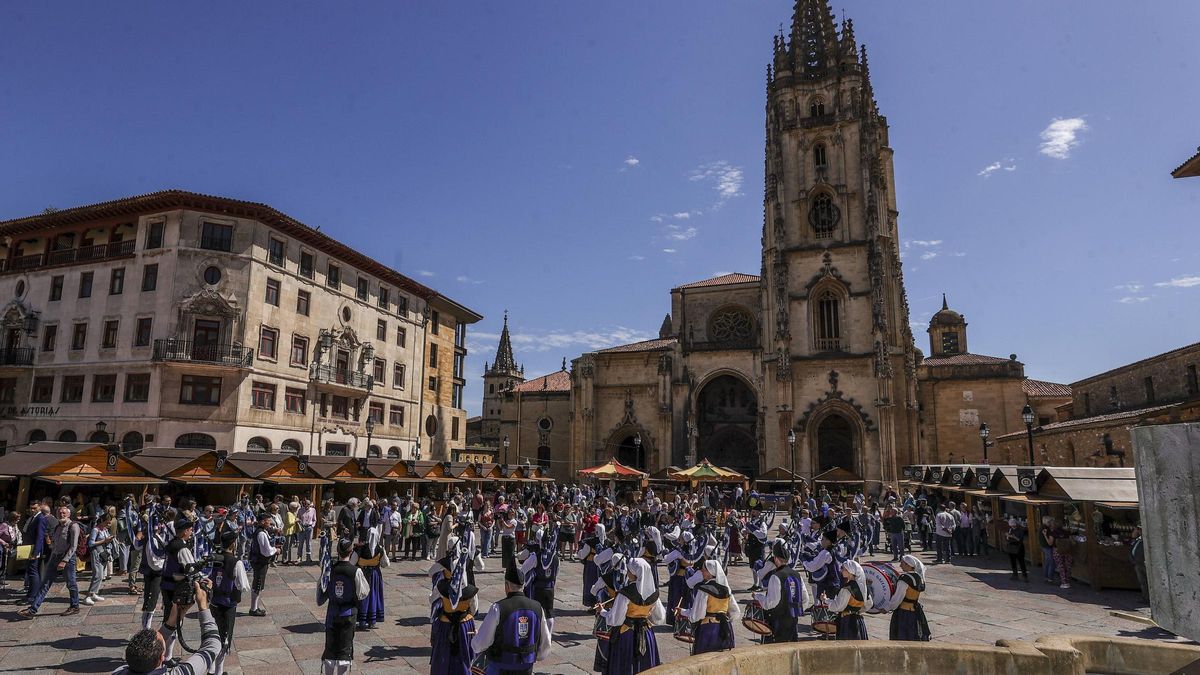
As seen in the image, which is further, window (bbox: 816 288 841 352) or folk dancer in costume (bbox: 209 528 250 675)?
window (bbox: 816 288 841 352)

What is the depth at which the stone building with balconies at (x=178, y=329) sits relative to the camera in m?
29.6

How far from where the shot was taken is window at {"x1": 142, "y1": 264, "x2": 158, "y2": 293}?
3068cm

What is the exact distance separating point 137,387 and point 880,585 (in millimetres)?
32601

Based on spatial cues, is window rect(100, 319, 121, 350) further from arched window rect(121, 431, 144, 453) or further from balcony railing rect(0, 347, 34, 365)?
balcony railing rect(0, 347, 34, 365)

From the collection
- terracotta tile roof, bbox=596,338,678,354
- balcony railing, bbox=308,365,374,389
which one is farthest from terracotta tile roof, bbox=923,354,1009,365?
balcony railing, bbox=308,365,374,389

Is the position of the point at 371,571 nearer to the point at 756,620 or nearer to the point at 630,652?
the point at 630,652

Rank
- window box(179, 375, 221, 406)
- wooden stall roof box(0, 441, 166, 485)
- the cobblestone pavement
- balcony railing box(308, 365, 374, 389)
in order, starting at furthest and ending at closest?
balcony railing box(308, 365, 374, 389) < window box(179, 375, 221, 406) < wooden stall roof box(0, 441, 166, 485) < the cobblestone pavement

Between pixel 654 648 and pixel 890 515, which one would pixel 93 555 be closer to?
pixel 654 648

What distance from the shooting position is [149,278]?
3084cm

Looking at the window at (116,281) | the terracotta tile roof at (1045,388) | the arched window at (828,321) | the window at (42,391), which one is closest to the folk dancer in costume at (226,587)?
the window at (116,281)

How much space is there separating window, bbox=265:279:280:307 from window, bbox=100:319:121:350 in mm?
6646

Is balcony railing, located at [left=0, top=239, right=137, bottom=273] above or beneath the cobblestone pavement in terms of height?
above

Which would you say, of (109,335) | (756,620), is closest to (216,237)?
(109,335)

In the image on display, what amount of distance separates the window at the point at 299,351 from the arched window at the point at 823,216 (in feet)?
109
